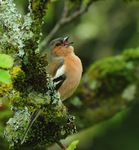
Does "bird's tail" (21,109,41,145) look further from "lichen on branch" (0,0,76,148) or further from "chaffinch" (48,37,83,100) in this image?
"chaffinch" (48,37,83,100)

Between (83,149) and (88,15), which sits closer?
(83,149)

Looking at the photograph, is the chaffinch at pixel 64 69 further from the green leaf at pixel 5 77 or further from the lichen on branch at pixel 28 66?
the green leaf at pixel 5 77

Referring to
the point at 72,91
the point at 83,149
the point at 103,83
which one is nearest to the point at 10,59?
the point at 72,91

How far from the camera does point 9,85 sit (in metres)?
4.10

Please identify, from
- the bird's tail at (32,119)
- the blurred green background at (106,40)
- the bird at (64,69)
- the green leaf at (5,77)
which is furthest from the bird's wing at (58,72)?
the blurred green background at (106,40)

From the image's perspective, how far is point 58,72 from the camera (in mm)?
6363

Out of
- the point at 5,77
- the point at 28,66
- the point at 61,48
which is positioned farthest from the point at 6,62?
the point at 61,48

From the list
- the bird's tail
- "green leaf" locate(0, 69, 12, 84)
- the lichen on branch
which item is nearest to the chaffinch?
the bird's tail

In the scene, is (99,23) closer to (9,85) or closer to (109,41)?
(109,41)

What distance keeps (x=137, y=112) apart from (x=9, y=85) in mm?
5982

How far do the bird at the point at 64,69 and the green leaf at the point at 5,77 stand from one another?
6.37 ft

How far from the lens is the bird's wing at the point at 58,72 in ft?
20.1

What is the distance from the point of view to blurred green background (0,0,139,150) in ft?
31.8

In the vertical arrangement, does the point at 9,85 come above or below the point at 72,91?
below
